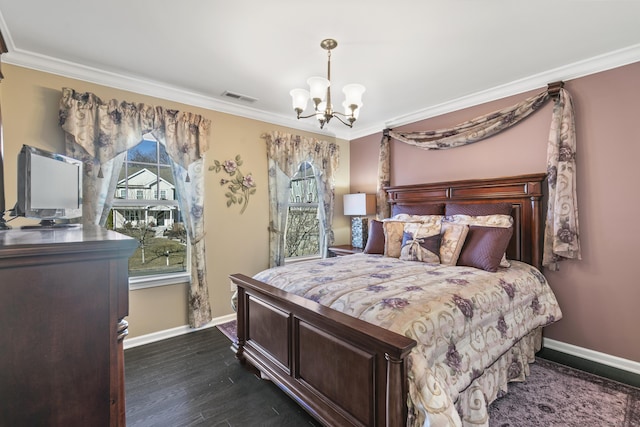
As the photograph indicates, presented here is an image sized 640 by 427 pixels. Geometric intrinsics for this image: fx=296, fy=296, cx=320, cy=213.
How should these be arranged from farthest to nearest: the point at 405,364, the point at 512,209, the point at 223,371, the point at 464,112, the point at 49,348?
the point at 464,112 → the point at 512,209 → the point at 223,371 → the point at 405,364 → the point at 49,348

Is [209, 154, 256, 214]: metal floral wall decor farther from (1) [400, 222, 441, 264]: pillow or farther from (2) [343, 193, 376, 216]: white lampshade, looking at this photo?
(1) [400, 222, 441, 264]: pillow

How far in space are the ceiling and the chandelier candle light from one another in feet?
4.86

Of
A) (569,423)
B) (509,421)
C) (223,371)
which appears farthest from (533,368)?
(223,371)

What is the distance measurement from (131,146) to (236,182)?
1.12 m

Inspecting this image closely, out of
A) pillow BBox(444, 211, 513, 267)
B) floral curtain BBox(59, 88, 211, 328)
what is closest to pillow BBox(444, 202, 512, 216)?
pillow BBox(444, 211, 513, 267)

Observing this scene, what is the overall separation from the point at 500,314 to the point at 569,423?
0.70 metres

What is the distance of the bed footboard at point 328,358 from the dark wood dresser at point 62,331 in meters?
0.99

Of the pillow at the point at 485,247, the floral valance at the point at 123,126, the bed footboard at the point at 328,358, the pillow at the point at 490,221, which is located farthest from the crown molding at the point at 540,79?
the bed footboard at the point at 328,358

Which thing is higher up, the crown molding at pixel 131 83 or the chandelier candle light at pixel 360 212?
the crown molding at pixel 131 83

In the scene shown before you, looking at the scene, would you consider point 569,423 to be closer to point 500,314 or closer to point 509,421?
point 509,421

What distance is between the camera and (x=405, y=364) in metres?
1.31

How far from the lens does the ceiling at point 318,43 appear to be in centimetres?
191

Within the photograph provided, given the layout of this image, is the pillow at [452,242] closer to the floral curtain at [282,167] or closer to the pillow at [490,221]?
the pillow at [490,221]

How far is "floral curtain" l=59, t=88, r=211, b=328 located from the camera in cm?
257
